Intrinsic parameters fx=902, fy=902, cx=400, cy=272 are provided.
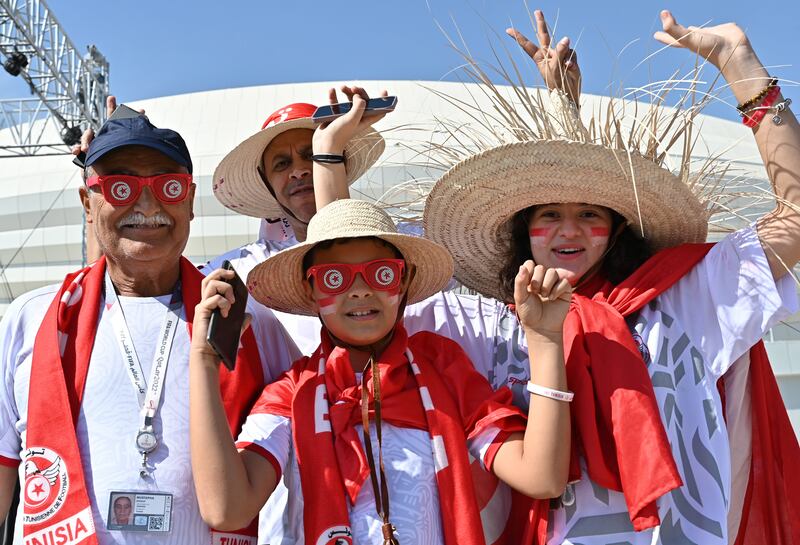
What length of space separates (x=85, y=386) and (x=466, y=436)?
1107 millimetres

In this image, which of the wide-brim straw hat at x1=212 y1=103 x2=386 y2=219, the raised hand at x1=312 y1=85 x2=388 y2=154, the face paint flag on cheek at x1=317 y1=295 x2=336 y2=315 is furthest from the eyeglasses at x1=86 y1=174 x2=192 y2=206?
the wide-brim straw hat at x1=212 y1=103 x2=386 y2=219

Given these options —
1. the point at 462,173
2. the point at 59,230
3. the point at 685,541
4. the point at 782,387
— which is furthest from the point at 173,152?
the point at 59,230

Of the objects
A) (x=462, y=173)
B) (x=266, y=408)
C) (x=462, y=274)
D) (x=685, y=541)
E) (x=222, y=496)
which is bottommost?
(x=685, y=541)

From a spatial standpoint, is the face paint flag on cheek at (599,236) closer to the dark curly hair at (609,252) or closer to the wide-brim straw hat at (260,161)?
the dark curly hair at (609,252)

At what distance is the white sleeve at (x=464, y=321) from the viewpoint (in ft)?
9.93

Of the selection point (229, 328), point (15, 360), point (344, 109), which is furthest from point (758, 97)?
point (15, 360)

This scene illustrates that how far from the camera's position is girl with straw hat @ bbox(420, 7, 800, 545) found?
2.54 meters

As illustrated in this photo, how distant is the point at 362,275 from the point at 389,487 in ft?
2.04

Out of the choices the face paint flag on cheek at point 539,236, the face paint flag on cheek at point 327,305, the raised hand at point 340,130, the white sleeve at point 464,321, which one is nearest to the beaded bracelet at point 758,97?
the face paint flag on cheek at point 539,236

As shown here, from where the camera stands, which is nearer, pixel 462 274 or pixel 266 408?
pixel 266 408

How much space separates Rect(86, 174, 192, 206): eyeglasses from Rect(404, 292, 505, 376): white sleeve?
3.06 feet

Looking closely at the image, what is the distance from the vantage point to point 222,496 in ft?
7.67

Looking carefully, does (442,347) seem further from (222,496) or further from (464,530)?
(222,496)

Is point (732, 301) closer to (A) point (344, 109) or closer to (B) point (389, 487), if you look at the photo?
(B) point (389, 487)
